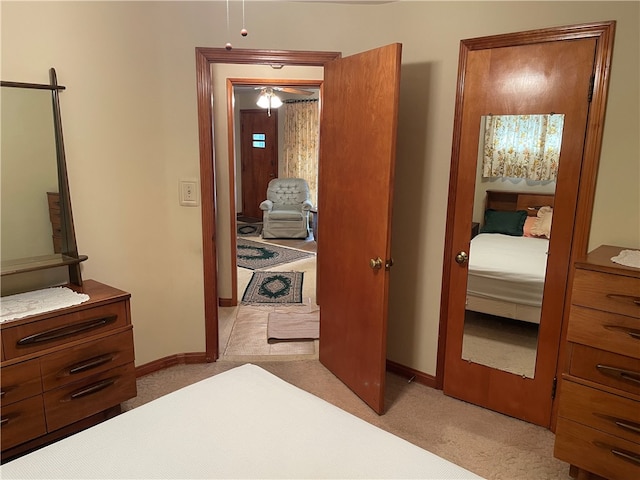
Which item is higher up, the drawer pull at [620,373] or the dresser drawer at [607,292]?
the dresser drawer at [607,292]

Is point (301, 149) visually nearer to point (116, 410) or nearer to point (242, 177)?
point (242, 177)

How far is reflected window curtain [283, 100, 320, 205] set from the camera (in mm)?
7871

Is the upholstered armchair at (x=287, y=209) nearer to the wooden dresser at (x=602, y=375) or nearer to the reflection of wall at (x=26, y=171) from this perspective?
the reflection of wall at (x=26, y=171)

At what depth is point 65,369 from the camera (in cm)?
201

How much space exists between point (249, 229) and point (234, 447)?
6841 mm

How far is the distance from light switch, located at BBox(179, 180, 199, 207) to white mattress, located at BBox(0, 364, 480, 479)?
1.60m

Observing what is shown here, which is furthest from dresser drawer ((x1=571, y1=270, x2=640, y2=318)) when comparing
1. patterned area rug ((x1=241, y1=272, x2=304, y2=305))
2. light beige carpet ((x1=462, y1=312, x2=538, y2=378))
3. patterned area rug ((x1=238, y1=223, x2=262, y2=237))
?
patterned area rug ((x1=238, y1=223, x2=262, y2=237))

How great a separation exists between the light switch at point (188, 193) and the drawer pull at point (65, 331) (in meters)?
0.91

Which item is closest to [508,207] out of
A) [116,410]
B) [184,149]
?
[184,149]

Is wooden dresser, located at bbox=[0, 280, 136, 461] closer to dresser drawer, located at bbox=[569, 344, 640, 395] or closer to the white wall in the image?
A: the white wall

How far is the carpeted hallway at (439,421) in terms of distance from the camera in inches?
81.2

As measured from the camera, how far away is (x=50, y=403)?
1.97m

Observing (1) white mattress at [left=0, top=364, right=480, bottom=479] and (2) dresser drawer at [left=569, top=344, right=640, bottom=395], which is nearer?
(1) white mattress at [left=0, top=364, right=480, bottom=479]

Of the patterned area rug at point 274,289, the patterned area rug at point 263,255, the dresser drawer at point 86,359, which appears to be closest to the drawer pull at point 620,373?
the dresser drawer at point 86,359
